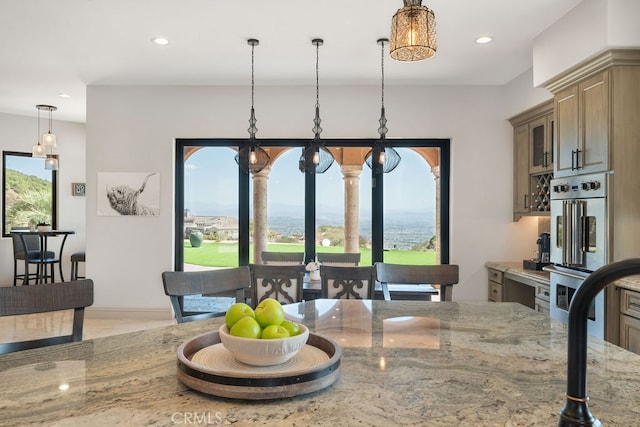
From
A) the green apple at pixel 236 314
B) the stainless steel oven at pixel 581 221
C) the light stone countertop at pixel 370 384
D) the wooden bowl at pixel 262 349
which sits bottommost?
the light stone countertop at pixel 370 384

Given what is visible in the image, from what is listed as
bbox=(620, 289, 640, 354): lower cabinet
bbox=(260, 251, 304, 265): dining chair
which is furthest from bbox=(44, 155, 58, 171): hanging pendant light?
bbox=(620, 289, 640, 354): lower cabinet

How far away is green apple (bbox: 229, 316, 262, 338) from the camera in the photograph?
3.46ft

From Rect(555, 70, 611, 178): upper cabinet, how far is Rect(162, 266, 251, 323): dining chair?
8.46 feet

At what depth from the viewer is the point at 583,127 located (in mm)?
3219

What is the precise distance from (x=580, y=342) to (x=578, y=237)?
3.00 m

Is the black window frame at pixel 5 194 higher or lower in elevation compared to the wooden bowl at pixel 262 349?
higher

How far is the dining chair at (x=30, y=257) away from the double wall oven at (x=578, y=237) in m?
6.69

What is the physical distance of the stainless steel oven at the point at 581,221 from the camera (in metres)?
2.99

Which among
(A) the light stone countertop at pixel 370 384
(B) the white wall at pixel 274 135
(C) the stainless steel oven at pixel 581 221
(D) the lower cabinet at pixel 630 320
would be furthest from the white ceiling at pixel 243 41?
(A) the light stone countertop at pixel 370 384

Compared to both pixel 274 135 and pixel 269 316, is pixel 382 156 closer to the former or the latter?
pixel 274 135

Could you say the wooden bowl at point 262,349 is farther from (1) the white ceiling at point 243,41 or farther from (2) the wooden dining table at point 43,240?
(2) the wooden dining table at point 43,240

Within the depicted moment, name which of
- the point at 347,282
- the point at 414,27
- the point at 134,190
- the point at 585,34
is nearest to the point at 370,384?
the point at 414,27

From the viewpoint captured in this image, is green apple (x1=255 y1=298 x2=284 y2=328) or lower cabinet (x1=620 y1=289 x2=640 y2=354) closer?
green apple (x1=255 y1=298 x2=284 y2=328)

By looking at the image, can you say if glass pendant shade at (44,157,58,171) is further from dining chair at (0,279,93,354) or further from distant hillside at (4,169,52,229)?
dining chair at (0,279,93,354)
